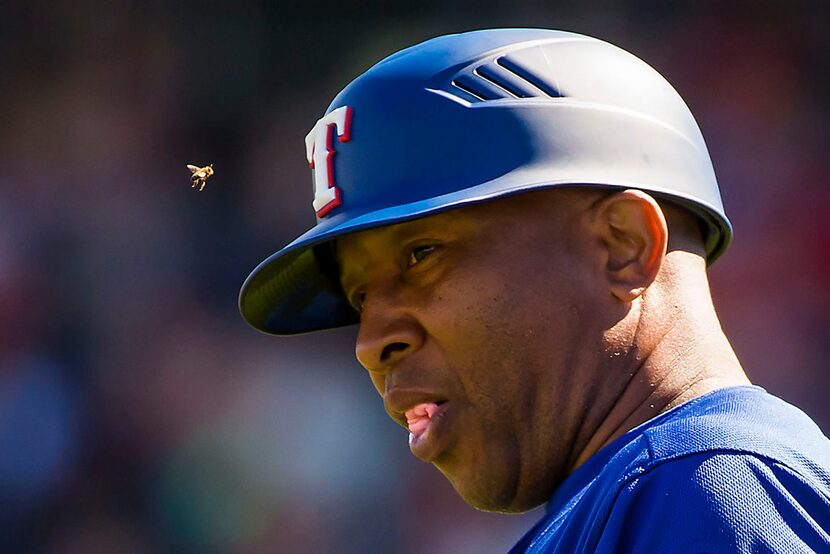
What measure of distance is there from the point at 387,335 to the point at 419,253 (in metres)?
0.12

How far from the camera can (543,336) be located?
1.62 meters

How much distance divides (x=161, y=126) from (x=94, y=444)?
4.53 feet

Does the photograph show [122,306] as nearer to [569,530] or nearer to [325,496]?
[325,496]

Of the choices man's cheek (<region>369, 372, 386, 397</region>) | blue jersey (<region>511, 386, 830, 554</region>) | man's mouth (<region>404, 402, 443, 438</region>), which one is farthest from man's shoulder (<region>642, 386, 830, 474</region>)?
man's cheek (<region>369, 372, 386, 397</region>)

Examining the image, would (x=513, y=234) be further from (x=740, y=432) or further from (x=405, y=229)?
(x=740, y=432)

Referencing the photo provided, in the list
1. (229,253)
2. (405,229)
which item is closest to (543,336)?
(405,229)

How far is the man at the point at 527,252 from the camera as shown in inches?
63.8

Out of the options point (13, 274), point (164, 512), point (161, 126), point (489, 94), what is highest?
point (489, 94)

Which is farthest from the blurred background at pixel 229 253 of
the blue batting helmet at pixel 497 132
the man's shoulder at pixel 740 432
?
the man's shoulder at pixel 740 432

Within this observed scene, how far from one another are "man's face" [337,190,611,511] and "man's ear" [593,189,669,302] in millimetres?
28

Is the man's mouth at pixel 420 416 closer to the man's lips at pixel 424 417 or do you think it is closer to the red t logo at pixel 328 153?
the man's lips at pixel 424 417

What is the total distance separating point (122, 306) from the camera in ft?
16.6

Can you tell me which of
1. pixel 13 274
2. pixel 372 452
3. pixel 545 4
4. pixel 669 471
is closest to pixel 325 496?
pixel 372 452

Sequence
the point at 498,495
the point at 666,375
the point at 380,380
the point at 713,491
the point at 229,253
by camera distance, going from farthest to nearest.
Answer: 1. the point at 229,253
2. the point at 380,380
3. the point at 498,495
4. the point at 666,375
5. the point at 713,491
